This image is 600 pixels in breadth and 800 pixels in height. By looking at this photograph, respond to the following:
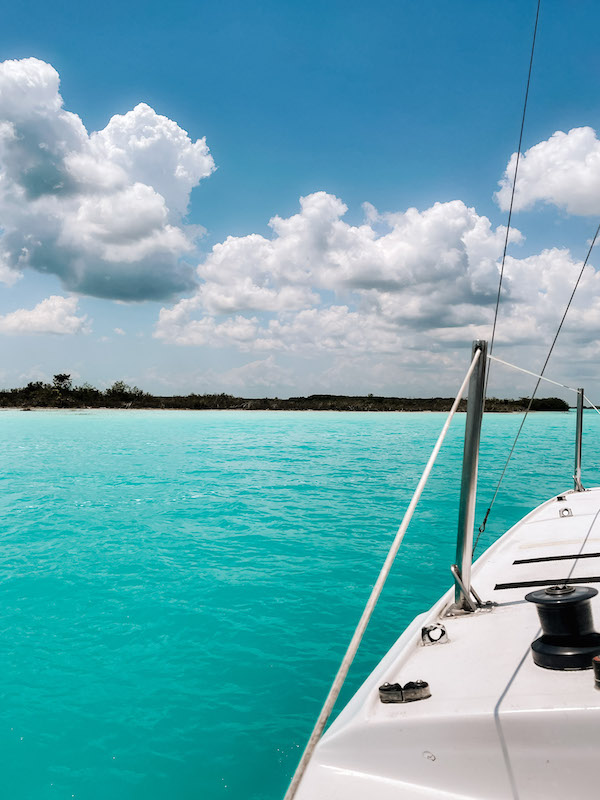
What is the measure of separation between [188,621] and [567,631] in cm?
507

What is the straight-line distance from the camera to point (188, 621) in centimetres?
654

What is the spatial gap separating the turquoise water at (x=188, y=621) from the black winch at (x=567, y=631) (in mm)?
2247

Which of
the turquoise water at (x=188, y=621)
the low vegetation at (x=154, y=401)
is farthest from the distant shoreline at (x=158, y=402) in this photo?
the turquoise water at (x=188, y=621)

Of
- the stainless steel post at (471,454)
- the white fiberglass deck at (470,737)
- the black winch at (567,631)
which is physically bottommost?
the white fiberglass deck at (470,737)

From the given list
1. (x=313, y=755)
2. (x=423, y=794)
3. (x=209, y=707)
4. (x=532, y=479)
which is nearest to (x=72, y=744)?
(x=209, y=707)

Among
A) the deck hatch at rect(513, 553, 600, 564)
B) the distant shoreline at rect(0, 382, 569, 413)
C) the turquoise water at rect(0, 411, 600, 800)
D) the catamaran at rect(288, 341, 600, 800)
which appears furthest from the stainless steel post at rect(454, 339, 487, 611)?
the distant shoreline at rect(0, 382, 569, 413)

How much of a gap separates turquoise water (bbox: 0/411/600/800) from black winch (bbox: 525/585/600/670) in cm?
225

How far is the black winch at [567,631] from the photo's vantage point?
2.45 metres

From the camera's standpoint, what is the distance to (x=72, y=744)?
4.18m

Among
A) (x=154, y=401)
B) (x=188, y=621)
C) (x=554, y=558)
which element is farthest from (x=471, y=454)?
(x=154, y=401)

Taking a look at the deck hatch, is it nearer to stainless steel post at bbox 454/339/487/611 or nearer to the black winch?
stainless steel post at bbox 454/339/487/611

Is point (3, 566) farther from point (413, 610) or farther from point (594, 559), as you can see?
point (594, 559)

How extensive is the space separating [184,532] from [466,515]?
8927 millimetres

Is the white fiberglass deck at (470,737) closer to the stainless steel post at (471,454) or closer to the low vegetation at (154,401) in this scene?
the stainless steel post at (471,454)
